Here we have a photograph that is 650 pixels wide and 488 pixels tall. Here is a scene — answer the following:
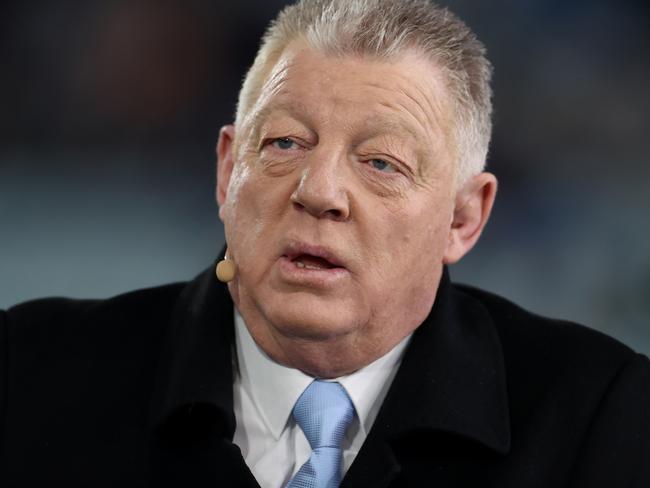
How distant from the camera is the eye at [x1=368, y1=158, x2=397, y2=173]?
189cm

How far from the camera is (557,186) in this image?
9.57 feet

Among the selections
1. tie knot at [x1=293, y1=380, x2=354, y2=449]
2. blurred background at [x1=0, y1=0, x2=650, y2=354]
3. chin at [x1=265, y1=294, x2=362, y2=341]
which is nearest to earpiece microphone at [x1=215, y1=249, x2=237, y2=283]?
chin at [x1=265, y1=294, x2=362, y2=341]

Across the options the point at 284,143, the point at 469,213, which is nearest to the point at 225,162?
the point at 284,143

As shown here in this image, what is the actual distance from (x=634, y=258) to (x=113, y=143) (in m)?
1.28

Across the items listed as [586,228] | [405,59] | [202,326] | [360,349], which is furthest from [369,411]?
[586,228]

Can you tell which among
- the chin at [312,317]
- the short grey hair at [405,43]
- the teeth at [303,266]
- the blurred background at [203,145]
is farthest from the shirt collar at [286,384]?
the blurred background at [203,145]

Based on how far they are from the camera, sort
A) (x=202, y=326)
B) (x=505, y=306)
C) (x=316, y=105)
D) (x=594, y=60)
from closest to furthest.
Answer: (x=316, y=105), (x=202, y=326), (x=505, y=306), (x=594, y=60)

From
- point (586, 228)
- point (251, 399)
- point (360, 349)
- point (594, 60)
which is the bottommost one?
point (251, 399)

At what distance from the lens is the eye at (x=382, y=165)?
1.89 metres

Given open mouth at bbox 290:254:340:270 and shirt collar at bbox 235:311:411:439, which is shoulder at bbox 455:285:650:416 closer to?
shirt collar at bbox 235:311:411:439

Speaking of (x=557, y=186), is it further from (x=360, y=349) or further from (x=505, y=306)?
(x=360, y=349)

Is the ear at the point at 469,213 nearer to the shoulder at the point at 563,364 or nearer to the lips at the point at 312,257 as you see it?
the shoulder at the point at 563,364

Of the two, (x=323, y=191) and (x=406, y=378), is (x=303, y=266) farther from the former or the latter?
(x=406, y=378)

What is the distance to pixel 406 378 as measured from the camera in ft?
6.44
